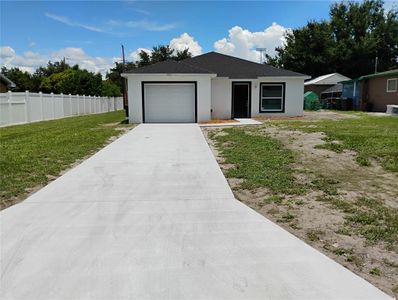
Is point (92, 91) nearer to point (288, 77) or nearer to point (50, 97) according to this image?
point (50, 97)

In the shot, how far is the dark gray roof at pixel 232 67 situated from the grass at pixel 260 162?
1042 cm

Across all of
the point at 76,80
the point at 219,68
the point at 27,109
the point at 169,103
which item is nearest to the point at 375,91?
the point at 219,68

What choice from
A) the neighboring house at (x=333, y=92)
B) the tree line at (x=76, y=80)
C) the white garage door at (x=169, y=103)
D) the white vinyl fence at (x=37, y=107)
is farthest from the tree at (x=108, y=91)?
the white garage door at (x=169, y=103)

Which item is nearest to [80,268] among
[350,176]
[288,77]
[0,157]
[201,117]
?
[350,176]

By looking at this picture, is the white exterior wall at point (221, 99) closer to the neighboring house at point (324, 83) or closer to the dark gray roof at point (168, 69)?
the dark gray roof at point (168, 69)

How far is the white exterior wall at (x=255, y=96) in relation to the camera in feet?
69.1

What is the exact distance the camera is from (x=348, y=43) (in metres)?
44.1

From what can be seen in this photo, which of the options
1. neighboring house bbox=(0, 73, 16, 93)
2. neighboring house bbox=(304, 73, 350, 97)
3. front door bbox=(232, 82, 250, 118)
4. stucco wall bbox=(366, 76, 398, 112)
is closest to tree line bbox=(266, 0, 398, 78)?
neighboring house bbox=(304, 73, 350, 97)

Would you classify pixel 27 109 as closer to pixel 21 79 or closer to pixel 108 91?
pixel 108 91

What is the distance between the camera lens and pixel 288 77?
69.8ft

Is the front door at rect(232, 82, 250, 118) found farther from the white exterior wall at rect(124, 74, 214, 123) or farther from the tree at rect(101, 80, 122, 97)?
the tree at rect(101, 80, 122, 97)

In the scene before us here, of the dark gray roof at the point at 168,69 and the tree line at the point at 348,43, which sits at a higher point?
the tree line at the point at 348,43

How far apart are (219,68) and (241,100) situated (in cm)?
248

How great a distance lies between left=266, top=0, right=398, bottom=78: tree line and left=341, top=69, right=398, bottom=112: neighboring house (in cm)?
1353
